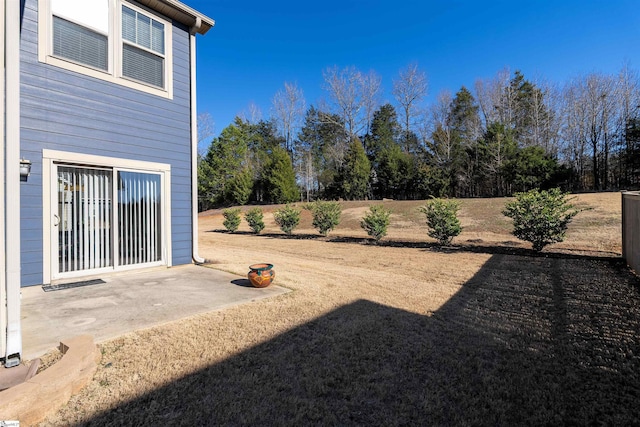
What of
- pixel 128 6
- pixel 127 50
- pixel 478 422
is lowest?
pixel 478 422

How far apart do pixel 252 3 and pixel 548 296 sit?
506 inches

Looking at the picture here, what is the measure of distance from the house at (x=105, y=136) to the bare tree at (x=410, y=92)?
89.0 ft

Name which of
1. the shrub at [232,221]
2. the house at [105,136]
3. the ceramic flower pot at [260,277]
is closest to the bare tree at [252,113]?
the shrub at [232,221]

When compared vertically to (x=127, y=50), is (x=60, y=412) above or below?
below

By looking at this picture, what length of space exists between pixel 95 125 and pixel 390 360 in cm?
545

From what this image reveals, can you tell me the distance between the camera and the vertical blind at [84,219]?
4.75m

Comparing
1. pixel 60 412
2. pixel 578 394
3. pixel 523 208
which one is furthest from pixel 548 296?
pixel 60 412

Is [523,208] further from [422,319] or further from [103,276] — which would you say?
[103,276]

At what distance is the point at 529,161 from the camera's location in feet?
66.2

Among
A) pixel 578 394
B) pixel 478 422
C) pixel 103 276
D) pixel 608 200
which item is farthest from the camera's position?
pixel 608 200

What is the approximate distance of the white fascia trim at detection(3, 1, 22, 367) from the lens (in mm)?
2271

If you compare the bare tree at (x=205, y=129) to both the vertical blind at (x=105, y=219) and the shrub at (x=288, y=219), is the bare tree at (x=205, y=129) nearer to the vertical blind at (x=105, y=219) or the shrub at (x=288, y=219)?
the shrub at (x=288, y=219)

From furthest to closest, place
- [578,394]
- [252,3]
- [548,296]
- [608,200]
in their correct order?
[608,200]
[252,3]
[548,296]
[578,394]

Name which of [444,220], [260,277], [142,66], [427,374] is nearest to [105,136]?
[142,66]
